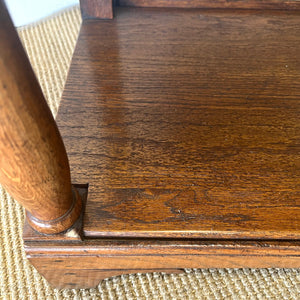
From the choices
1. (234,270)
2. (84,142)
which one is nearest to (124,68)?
(84,142)

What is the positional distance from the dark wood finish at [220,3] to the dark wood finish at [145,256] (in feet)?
1.65

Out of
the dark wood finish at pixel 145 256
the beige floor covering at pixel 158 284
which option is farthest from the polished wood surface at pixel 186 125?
the beige floor covering at pixel 158 284

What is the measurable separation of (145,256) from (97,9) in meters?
0.47

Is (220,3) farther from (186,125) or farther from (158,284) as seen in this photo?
(158,284)

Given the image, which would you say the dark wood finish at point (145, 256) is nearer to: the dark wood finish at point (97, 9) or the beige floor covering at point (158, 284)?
the beige floor covering at point (158, 284)

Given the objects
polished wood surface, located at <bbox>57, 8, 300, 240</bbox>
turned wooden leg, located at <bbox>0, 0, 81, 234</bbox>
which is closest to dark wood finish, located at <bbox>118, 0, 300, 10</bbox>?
polished wood surface, located at <bbox>57, 8, 300, 240</bbox>

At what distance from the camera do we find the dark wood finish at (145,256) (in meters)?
0.46

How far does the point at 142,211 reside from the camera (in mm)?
460

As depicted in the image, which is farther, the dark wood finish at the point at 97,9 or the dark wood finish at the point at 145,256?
the dark wood finish at the point at 97,9

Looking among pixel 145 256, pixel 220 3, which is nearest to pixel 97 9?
pixel 220 3

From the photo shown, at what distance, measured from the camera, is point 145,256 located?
478 millimetres

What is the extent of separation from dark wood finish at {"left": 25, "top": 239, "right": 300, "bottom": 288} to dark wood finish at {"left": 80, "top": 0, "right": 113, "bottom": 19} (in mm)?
453

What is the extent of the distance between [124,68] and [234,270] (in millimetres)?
378

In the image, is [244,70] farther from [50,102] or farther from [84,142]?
[50,102]
